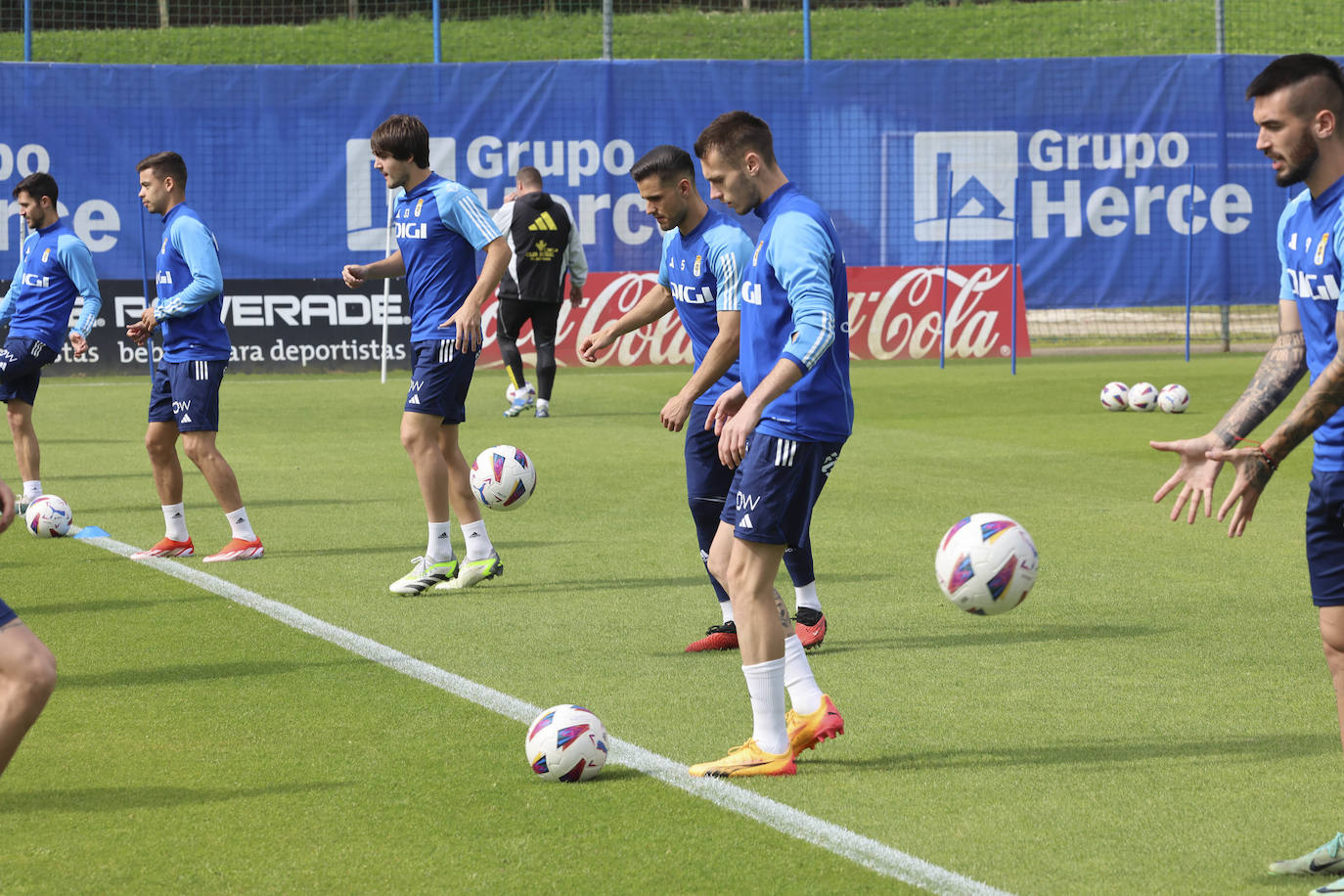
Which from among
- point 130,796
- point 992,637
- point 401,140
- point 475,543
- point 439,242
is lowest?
point 130,796

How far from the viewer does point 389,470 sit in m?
13.5

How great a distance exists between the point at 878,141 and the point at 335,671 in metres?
20.0

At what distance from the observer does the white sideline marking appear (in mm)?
4242

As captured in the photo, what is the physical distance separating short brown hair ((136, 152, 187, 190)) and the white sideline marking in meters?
2.71

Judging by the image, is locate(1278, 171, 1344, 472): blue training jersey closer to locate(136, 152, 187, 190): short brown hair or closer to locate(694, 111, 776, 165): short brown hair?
locate(694, 111, 776, 165): short brown hair

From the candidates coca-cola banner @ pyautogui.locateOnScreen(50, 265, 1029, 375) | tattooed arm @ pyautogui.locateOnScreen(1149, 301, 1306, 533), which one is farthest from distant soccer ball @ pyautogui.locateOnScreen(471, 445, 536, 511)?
coca-cola banner @ pyautogui.locateOnScreen(50, 265, 1029, 375)

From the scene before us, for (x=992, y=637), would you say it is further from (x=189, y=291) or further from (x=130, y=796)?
(x=189, y=291)

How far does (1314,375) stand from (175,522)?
698 cm

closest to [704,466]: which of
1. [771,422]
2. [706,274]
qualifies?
[706,274]

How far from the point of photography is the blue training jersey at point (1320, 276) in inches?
166

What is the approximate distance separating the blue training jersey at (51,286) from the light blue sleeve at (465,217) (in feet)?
12.0

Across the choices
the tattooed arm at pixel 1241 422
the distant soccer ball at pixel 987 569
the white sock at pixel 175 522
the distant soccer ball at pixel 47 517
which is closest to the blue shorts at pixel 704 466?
the distant soccer ball at pixel 987 569

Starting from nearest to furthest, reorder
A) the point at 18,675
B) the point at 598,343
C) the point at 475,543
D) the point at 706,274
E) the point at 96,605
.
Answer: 1. the point at 18,675
2. the point at 706,274
3. the point at 598,343
4. the point at 96,605
5. the point at 475,543

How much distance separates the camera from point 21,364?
35.6 feet
